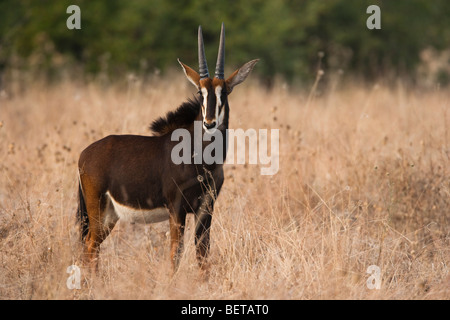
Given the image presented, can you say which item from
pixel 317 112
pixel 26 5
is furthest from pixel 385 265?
pixel 26 5

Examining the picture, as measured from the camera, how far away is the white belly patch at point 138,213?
6.15 m

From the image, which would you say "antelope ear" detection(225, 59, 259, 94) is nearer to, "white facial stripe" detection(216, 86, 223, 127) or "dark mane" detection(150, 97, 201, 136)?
"white facial stripe" detection(216, 86, 223, 127)

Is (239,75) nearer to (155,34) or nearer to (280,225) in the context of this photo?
(280,225)

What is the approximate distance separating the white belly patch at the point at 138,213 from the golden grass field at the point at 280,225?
38cm

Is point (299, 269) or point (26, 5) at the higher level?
point (26, 5)

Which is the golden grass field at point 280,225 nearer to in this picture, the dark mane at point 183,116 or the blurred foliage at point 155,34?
the dark mane at point 183,116

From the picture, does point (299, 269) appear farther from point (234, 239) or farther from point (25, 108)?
point (25, 108)

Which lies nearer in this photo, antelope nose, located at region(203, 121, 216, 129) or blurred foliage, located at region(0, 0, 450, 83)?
antelope nose, located at region(203, 121, 216, 129)

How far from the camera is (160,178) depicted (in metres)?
6.13

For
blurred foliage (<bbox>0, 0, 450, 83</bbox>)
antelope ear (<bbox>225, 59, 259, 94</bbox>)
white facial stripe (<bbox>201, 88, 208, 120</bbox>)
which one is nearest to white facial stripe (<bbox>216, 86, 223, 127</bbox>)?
white facial stripe (<bbox>201, 88, 208, 120</bbox>)

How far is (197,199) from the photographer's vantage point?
6.07 meters

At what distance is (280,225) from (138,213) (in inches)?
64.1

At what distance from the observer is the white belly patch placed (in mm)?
6148
